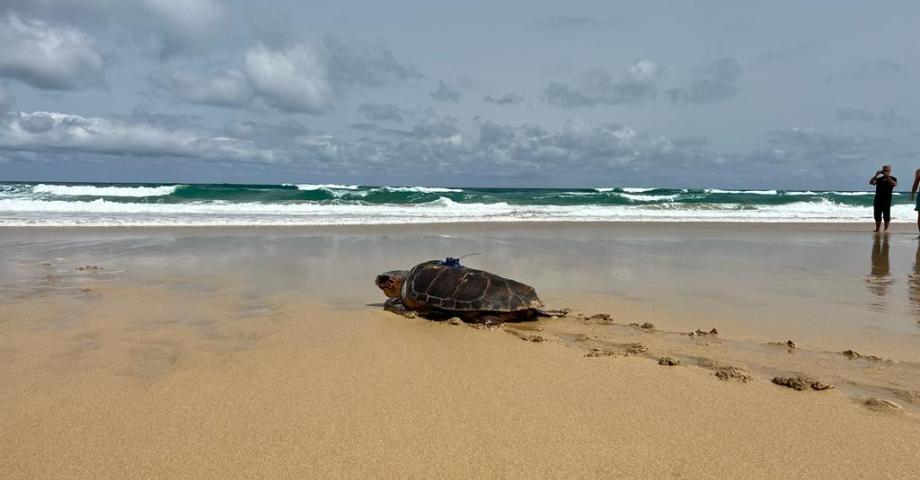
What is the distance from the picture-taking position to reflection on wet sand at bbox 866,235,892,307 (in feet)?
24.2

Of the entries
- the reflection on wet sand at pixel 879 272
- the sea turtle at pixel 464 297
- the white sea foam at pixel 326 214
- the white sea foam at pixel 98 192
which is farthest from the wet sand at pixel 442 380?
the white sea foam at pixel 98 192

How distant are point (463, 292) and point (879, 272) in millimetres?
7559

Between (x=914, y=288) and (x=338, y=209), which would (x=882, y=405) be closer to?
(x=914, y=288)

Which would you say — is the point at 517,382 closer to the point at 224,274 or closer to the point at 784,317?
the point at 784,317

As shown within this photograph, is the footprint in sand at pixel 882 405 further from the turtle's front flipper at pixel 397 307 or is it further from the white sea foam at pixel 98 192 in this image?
the white sea foam at pixel 98 192

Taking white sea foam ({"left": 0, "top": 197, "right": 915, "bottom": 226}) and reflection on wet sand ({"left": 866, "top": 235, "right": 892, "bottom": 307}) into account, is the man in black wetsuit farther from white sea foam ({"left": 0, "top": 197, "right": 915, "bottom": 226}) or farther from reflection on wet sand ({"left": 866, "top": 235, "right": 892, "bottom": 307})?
white sea foam ({"left": 0, "top": 197, "right": 915, "bottom": 226})

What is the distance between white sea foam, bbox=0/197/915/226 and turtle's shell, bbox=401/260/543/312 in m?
13.7

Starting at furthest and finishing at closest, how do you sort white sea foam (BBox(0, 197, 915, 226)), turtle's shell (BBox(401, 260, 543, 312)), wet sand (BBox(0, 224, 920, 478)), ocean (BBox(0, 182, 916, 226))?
ocean (BBox(0, 182, 916, 226)) < white sea foam (BBox(0, 197, 915, 226)) < turtle's shell (BBox(401, 260, 543, 312)) < wet sand (BBox(0, 224, 920, 478))

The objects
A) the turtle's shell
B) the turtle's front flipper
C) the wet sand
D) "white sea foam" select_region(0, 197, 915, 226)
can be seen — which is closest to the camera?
the wet sand

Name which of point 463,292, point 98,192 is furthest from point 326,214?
point 98,192

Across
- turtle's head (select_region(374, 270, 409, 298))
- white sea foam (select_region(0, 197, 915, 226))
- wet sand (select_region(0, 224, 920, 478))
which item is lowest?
wet sand (select_region(0, 224, 920, 478))

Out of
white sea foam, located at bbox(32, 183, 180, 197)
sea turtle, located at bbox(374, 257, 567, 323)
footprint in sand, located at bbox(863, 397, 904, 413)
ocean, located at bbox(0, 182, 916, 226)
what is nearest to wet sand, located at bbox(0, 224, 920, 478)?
footprint in sand, located at bbox(863, 397, 904, 413)

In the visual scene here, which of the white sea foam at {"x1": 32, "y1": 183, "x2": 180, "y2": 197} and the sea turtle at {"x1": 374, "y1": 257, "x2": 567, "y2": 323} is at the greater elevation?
the white sea foam at {"x1": 32, "y1": 183, "x2": 180, "y2": 197}

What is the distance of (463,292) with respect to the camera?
569 cm
